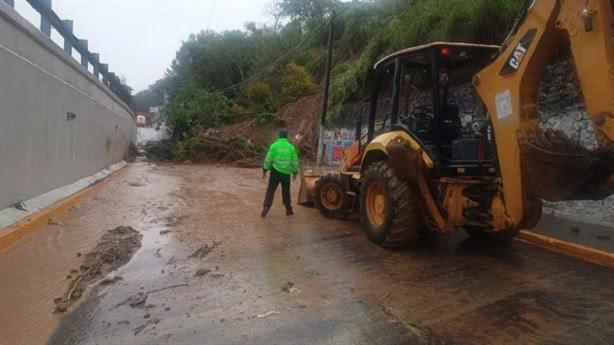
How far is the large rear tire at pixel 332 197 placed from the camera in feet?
26.7

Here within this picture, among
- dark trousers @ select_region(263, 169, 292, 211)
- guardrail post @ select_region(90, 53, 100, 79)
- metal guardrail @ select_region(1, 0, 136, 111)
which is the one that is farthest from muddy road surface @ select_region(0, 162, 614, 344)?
guardrail post @ select_region(90, 53, 100, 79)

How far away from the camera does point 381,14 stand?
2177 centimetres

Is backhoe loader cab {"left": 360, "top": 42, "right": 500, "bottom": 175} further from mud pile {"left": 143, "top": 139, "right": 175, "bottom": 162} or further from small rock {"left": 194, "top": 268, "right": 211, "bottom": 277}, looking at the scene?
mud pile {"left": 143, "top": 139, "right": 175, "bottom": 162}

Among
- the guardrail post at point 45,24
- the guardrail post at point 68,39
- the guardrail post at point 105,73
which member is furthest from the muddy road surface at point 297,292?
the guardrail post at point 105,73

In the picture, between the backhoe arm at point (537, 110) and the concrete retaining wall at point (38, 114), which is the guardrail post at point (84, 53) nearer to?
the concrete retaining wall at point (38, 114)

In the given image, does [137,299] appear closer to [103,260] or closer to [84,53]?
[103,260]

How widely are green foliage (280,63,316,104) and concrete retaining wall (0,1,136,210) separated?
1928 centimetres

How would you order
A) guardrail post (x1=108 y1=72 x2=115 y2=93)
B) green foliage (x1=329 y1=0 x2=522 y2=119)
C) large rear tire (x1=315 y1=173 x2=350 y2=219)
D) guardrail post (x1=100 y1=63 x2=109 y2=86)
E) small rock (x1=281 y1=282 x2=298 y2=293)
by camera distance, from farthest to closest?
guardrail post (x1=108 y1=72 x2=115 y2=93), guardrail post (x1=100 y1=63 x2=109 y2=86), green foliage (x1=329 y1=0 x2=522 y2=119), large rear tire (x1=315 y1=173 x2=350 y2=219), small rock (x1=281 y1=282 x2=298 y2=293)

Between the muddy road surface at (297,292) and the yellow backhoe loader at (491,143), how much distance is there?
567 mm

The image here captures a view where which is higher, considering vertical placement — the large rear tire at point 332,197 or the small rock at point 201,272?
the large rear tire at point 332,197

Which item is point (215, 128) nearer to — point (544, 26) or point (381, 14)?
point (381, 14)

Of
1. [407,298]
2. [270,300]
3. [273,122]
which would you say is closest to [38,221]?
[270,300]

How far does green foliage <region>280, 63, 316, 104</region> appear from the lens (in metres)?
30.2

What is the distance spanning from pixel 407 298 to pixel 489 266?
1572 millimetres
